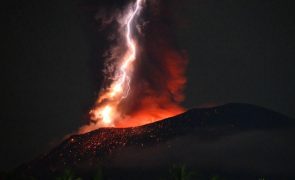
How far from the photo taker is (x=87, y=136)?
17188cm

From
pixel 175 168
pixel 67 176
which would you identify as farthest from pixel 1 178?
pixel 175 168

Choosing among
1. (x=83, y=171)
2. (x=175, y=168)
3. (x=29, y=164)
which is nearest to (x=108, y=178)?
(x=83, y=171)

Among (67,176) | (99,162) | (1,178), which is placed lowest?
(67,176)

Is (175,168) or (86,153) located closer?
(175,168)

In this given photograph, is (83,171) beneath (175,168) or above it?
above

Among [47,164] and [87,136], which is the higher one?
[87,136]

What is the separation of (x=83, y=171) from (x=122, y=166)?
23.9 meters

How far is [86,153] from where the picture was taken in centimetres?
18412

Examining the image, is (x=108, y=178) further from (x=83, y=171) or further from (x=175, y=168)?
(x=175, y=168)

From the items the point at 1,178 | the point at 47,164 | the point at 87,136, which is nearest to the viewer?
the point at 1,178

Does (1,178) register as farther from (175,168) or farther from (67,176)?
(175,168)

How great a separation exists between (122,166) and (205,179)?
42.5 m

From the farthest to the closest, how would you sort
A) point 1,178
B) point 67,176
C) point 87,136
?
1. point 87,136
2. point 1,178
3. point 67,176

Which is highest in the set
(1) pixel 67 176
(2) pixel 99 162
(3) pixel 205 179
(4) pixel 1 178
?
(2) pixel 99 162
